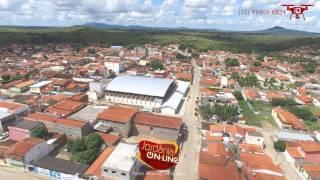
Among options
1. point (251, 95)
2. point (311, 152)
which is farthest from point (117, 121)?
point (251, 95)

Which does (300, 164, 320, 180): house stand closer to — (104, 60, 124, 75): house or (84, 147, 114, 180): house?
(84, 147, 114, 180): house

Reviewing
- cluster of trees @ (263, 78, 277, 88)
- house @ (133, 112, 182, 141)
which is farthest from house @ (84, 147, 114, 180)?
cluster of trees @ (263, 78, 277, 88)

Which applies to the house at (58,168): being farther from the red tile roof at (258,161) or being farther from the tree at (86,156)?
the red tile roof at (258,161)

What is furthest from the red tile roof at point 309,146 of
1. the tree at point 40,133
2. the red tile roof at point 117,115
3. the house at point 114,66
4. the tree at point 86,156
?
the house at point 114,66

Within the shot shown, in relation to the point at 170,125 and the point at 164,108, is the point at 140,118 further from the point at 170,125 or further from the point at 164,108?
the point at 164,108

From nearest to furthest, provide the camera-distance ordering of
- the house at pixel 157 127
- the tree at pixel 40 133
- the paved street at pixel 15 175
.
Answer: the paved street at pixel 15 175, the tree at pixel 40 133, the house at pixel 157 127

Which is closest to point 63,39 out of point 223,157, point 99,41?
point 99,41

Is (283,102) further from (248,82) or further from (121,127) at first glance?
(121,127)
